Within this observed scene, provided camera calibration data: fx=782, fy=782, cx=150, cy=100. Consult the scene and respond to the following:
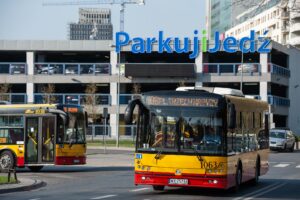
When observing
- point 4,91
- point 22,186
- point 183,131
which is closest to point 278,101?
point 4,91

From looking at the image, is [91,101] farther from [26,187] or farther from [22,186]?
[22,186]

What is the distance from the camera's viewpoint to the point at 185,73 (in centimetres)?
7400

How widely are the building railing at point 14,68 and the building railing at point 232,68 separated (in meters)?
17.3

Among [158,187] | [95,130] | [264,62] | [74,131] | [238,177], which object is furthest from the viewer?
[264,62]

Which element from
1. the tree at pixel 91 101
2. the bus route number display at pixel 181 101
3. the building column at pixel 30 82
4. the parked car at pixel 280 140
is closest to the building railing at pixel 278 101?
the parked car at pixel 280 140

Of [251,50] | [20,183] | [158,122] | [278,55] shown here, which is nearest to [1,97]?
[251,50]

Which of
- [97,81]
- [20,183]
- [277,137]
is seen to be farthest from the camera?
[97,81]

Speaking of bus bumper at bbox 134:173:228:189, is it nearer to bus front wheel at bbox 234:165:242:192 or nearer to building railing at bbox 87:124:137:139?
bus front wheel at bbox 234:165:242:192

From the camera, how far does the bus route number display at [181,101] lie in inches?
788

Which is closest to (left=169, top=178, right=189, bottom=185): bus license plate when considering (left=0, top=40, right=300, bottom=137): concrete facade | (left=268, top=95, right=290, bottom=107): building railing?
Result: (left=0, top=40, right=300, bottom=137): concrete facade

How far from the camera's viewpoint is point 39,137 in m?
30.2

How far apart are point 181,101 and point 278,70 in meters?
58.4

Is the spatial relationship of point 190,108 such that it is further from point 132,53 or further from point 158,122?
point 132,53

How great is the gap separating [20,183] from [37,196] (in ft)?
12.3
